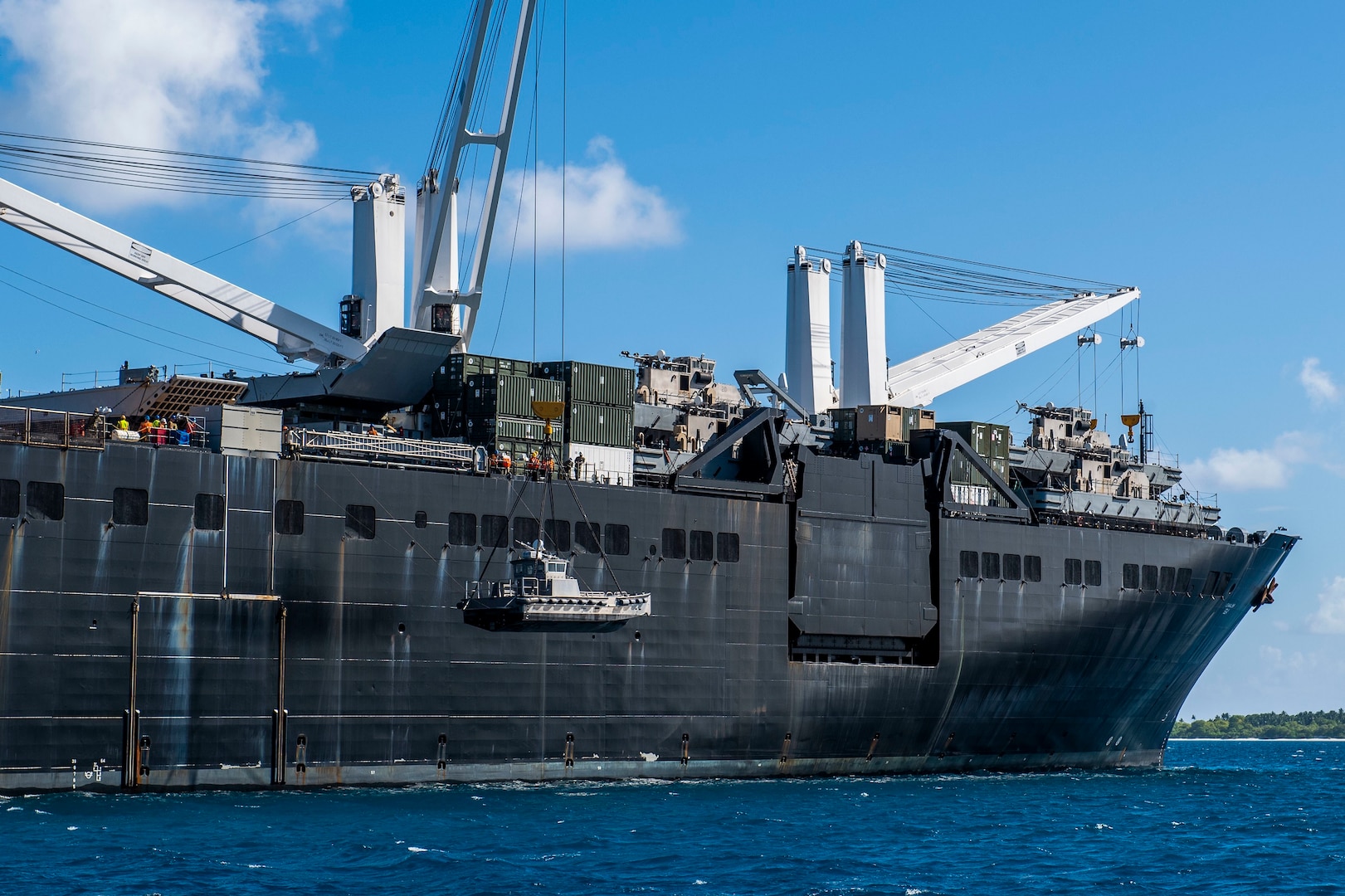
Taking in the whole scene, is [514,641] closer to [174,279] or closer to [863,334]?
[174,279]

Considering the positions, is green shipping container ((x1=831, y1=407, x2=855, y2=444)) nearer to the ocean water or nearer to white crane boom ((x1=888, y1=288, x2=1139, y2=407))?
white crane boom ((x1=888, y1=288, x2=1139, y2=407))

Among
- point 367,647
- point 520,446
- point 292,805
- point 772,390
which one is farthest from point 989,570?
point 292,805

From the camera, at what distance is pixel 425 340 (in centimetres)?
5116

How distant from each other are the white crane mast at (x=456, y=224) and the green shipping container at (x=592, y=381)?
3.77 metres

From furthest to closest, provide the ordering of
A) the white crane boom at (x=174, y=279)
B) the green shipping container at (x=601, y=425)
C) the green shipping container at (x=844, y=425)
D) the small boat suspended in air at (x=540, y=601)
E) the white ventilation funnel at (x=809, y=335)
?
the white ventilation funnel at (x=809, y=335), the green shipping container at (x=844, y=425), the green shipping container at (x=601, y=425), the white crane boom at (x=174, y=279), the small boat suspended in air at (x=540, y=601)

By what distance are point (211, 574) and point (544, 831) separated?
1076 centimetres

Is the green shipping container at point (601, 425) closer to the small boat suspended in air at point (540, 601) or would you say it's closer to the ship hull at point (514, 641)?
the ship hull at point (514, 641)

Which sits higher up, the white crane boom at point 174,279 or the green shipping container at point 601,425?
the white crane boom at point 174,279

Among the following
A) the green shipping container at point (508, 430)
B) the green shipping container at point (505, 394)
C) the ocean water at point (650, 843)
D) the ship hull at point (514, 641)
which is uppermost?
the green shipping container at point (505, 394)

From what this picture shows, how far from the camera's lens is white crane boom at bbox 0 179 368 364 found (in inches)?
1898

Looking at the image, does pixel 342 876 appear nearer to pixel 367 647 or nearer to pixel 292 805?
pixel 292 805

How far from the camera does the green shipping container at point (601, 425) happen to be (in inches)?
1973

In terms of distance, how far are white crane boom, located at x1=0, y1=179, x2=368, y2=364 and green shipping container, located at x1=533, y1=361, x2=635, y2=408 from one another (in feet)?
25.4

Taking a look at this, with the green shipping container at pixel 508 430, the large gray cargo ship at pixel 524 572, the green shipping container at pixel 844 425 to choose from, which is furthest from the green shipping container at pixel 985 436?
the green shipping container at pixel 508 430
